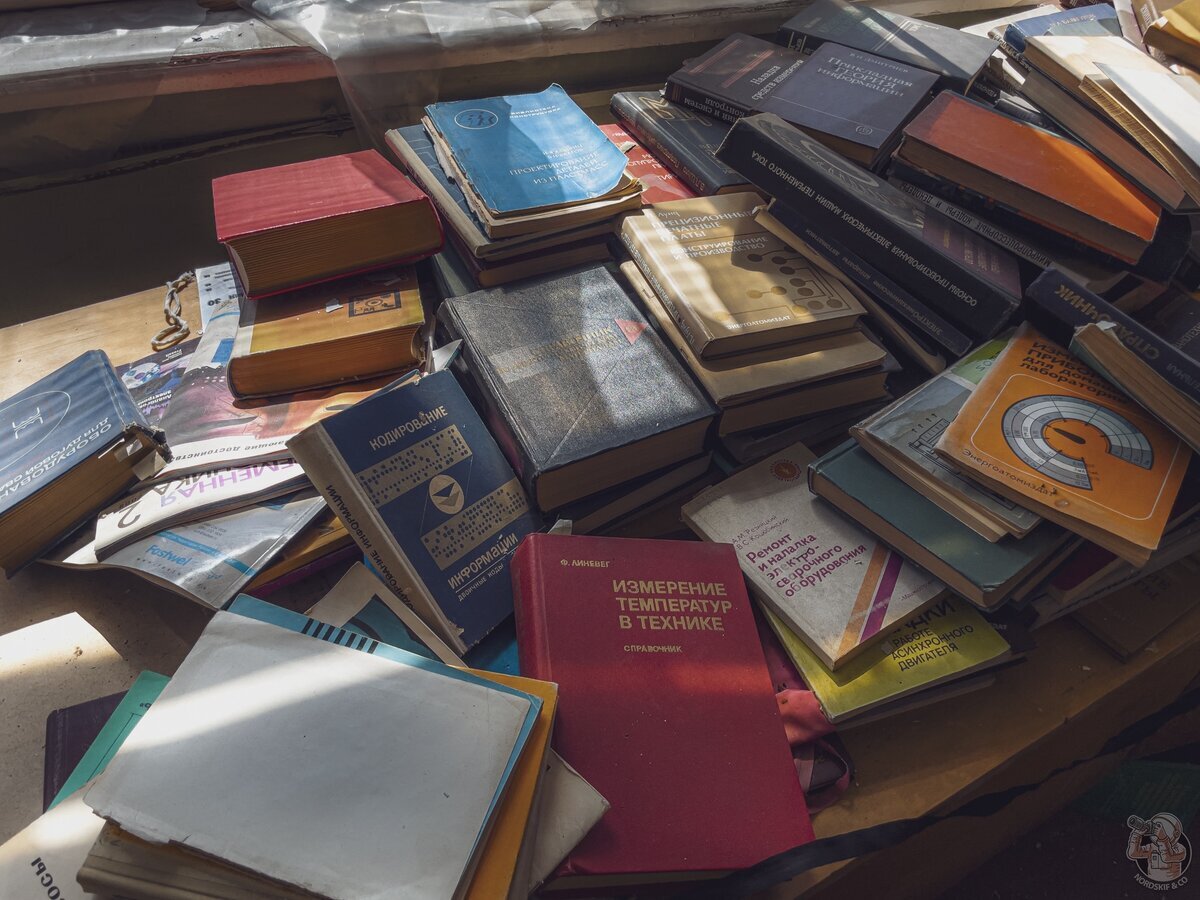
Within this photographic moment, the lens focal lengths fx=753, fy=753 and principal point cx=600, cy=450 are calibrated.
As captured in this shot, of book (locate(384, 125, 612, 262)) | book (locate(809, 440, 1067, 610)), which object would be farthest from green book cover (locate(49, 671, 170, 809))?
book (locate(809, 440, 1067, 610))

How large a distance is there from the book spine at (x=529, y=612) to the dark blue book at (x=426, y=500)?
32 millimetres

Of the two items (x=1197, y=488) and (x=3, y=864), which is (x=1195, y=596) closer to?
(x=1197, y=488)

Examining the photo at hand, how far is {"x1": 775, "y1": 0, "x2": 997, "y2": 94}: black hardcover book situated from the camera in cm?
133

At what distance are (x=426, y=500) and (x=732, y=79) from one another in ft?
3.35

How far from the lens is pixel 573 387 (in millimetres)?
952

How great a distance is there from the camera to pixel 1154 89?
1.12 m

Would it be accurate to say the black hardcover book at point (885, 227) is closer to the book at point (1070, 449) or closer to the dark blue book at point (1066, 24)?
the book at point (1070, 449)

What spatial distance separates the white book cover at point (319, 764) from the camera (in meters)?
0.57

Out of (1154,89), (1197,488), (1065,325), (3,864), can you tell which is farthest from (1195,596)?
(3,864)

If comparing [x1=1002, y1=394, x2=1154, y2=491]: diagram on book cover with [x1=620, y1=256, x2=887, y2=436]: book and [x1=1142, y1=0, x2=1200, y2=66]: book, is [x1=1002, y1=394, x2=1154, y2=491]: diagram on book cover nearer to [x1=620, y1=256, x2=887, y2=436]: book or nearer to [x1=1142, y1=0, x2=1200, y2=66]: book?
[x1=620, y1=256, x2=887, y2=436]: book

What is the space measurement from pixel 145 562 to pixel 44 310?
74cm

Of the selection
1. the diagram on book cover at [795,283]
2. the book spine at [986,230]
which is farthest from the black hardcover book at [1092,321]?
the diagram on book cover at [795,283]

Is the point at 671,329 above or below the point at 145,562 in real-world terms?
above

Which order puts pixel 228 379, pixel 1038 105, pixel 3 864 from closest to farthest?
pixel 3 864
pixel 228 379
pixel 1038 105
